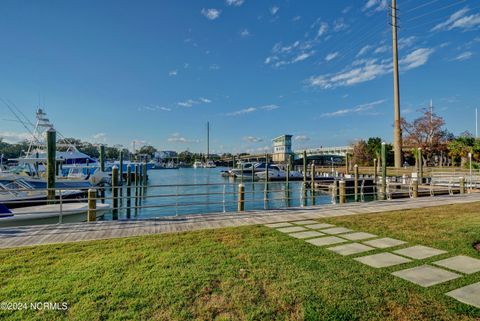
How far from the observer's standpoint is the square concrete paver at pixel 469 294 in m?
2.88

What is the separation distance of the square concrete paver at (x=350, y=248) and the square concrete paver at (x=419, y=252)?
50 cm

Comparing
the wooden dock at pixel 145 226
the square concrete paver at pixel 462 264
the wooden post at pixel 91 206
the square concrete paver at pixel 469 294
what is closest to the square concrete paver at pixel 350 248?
the square concrete paver at pixel 462 264

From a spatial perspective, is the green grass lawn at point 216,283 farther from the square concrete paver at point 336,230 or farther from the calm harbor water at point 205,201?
the calm harbor water at point 205,201

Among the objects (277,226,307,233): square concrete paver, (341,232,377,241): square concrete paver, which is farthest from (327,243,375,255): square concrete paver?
(277,226,307,233): square concrete paver

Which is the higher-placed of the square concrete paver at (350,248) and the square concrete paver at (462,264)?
the square concrete paver at (462,264)

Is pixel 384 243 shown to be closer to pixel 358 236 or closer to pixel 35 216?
pixel 358 236

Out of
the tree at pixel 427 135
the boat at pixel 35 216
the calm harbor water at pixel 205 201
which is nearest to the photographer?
the boat at pixel 35 216

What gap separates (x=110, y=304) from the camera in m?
2.83

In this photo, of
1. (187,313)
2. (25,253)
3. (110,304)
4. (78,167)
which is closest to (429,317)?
(187,313)

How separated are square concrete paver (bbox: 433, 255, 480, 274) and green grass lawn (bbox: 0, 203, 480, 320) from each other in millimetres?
184

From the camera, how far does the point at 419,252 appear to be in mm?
4504

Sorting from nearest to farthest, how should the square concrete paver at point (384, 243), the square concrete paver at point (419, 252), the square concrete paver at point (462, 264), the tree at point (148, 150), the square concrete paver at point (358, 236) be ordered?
the square concrete paver at point (462, 264)
the square concrete paver at point (419, 252)
the square concrete paver at point (384, 243)
the square concrete paver at point (358, 236)
the tree at point (148, 150)

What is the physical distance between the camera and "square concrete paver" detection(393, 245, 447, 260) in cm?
430

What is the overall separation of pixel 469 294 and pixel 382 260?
1.17 meters
